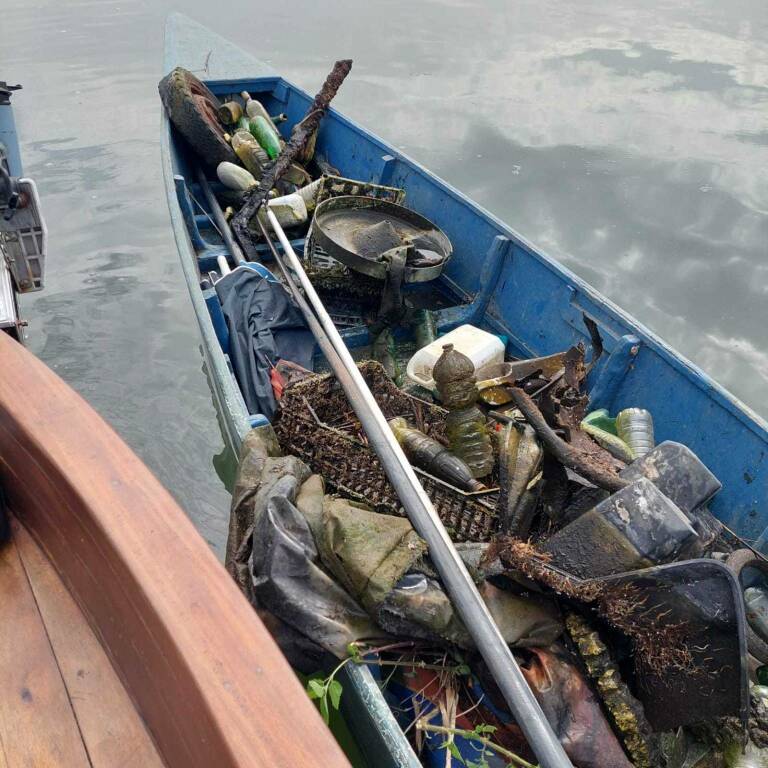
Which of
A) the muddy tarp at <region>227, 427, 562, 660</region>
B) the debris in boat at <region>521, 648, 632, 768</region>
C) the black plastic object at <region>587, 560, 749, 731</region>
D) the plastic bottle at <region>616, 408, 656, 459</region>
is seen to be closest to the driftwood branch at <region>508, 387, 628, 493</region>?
the black plastic object at <region>587, 560, 749, 731</region>

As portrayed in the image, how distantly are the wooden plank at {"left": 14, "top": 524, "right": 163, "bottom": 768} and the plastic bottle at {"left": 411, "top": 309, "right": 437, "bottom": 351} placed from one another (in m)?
2.92

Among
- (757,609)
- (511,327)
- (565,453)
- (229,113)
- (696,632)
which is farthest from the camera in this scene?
(229,113)

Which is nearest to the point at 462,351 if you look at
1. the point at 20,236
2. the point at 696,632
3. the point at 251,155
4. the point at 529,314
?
the point at 529,314

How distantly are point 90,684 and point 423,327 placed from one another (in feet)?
10.6

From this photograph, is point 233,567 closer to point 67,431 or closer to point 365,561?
point 365,561

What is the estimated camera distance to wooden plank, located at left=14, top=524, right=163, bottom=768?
1451 millimetres

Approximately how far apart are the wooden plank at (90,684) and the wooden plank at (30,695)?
2 centimetres

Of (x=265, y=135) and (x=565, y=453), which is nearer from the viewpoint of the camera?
(x=565, y=453)

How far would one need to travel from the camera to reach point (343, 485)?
2.86m

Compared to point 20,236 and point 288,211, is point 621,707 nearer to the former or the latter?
point 20,236

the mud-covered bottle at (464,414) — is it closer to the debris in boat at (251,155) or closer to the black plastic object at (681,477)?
the black plastic object at (681,477)

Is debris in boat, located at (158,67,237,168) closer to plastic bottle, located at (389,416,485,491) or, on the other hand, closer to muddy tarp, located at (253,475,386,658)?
plastic bottle, located at (389,416,485,491)

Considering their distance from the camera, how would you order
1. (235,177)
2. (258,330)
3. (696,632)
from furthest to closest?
(235,177) → (258,330) → (696,632)

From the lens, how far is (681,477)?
2490 millimetres
